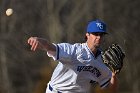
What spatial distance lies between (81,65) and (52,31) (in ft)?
42.0

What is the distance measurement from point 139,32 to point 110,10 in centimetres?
133

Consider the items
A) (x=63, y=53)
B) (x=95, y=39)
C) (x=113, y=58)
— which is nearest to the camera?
(x=63, y=53)

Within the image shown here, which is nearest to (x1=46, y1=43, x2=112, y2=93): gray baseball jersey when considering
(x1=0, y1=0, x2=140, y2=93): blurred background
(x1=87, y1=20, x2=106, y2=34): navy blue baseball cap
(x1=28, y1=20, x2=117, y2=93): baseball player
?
(x1=28, y1=20, x2=117, y2=93): baseball player

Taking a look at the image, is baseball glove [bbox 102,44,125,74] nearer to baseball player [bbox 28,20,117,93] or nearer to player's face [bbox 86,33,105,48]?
baseball player [bbox 28,20,117,93]

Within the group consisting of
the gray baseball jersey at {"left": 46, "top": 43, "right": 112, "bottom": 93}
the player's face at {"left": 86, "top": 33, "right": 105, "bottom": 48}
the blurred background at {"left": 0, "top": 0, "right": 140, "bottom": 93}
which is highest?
the player's face at {"left": 86, "top": 33, "right": 105, "bottom": 48}

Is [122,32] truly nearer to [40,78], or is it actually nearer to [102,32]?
[40,78]

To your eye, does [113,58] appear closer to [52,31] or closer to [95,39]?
[95,39]

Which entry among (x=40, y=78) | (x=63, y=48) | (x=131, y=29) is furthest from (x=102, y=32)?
(x=131, y=29)

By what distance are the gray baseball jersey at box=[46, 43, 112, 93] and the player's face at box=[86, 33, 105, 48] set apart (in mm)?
96

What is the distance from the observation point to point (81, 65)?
5.55m

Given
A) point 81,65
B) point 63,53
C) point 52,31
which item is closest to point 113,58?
point 81,65

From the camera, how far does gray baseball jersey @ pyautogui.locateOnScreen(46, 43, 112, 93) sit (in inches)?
216

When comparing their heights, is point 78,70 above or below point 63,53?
below

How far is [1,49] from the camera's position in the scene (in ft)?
60.6
